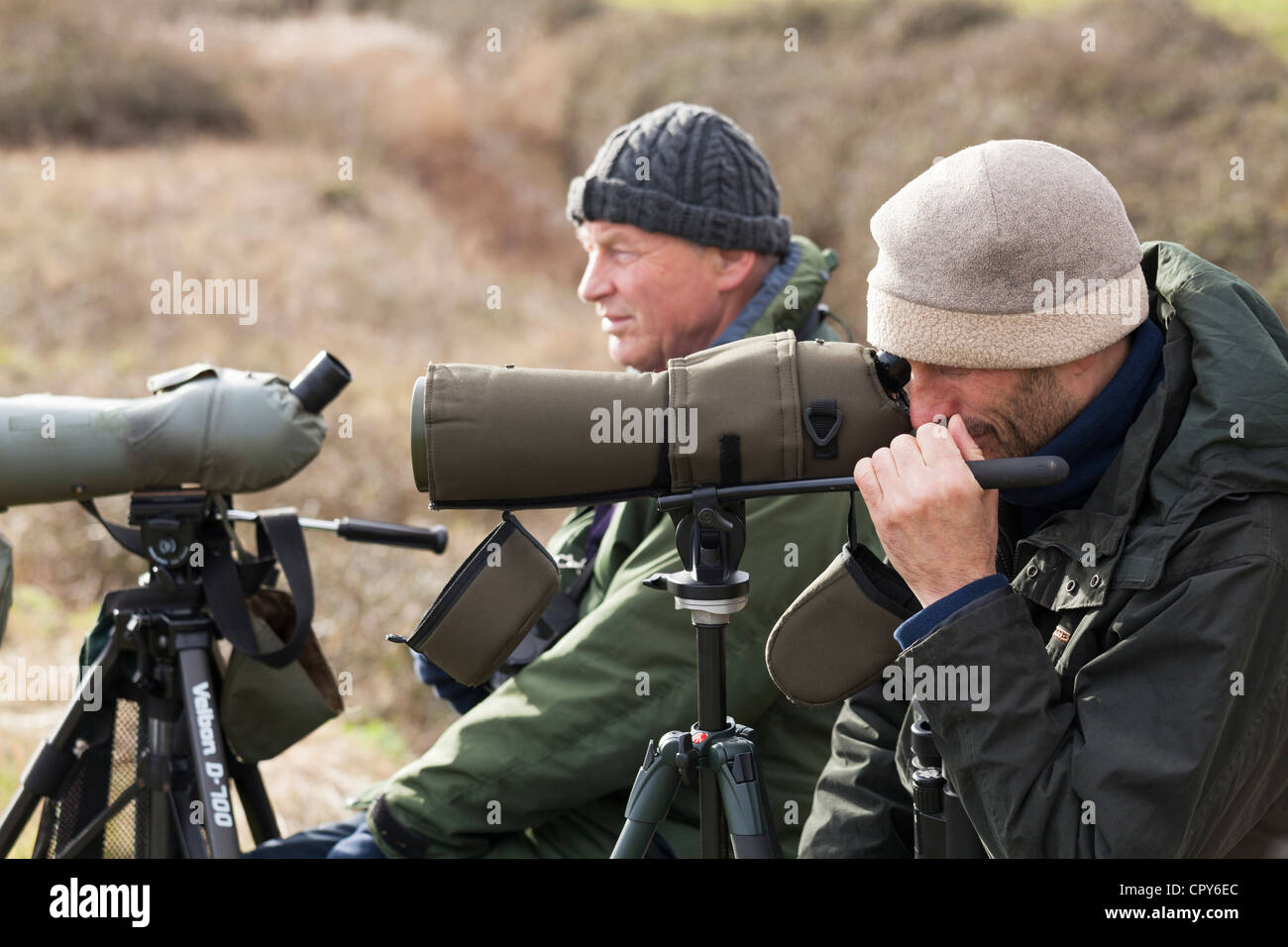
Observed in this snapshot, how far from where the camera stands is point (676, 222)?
2.81m

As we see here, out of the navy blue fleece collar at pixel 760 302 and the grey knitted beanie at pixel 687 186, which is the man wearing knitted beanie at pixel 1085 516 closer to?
the navy blue fleece collar at pixel 760 302

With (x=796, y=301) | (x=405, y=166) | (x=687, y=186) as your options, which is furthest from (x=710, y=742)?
(x=405, y=166)

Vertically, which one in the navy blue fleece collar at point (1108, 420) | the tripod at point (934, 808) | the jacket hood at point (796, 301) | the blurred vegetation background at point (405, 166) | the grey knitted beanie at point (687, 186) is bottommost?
the tripod at point (934, 808)

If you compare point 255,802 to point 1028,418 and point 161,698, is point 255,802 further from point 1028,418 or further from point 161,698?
point 1028,418

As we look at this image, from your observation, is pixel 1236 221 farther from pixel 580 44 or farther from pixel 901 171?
pixel 580 44

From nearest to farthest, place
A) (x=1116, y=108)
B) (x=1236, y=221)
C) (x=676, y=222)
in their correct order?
(x=676, y=222) < (x=1236, y=221) < (x=1116, y=108)

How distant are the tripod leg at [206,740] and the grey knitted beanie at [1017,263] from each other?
164cm

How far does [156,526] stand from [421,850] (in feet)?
2.81

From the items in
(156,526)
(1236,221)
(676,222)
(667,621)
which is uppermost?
(1236,221)

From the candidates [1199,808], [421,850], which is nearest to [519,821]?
[421,850]

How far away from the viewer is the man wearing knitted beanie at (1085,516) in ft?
5.14

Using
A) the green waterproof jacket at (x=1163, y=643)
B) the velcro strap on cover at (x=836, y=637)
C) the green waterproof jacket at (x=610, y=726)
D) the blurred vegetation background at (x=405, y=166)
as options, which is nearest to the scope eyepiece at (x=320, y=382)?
the green waterproof jacket at (x=610, y=726)

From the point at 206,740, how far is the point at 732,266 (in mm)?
1514

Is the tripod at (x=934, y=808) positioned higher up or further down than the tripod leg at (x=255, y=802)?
higher up
